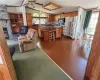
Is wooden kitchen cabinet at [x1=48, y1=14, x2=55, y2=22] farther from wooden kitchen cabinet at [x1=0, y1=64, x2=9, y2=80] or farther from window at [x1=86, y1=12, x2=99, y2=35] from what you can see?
wooden kitchen cabinet at [x1=0, y1=64, x2=9, y2=80]

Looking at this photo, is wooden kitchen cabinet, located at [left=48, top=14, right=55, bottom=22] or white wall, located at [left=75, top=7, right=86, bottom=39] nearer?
white wall, located at [left=75, top=7, right=86, bottom=39]

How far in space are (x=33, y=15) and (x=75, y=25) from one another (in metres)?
3.74

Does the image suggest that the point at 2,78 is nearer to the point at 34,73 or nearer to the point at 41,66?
the point at 34,73

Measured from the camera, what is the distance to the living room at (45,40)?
75.4 inches

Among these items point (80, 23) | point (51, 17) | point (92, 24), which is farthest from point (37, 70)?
point (51, 17)

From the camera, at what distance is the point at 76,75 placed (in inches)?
76.4

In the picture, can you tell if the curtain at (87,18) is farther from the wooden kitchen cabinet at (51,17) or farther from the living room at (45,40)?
the wooden kitchen cabinet at (51,17)

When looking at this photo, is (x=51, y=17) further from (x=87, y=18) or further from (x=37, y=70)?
(x=37, y=70)

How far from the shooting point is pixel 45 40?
5023mm

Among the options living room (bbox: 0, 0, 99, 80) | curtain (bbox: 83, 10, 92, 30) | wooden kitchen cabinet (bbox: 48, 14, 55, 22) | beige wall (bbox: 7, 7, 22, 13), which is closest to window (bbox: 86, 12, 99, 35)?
living room (bbox: 0, 0, 99, 80)

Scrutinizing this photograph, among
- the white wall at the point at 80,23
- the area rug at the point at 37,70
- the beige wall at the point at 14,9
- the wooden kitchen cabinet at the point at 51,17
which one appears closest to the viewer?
the area rug at the point at 37,70

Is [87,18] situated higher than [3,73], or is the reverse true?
[87,18]

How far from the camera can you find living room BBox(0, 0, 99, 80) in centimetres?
191

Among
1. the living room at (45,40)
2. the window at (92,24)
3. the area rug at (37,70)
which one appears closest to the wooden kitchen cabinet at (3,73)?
the living room at (45,40)
